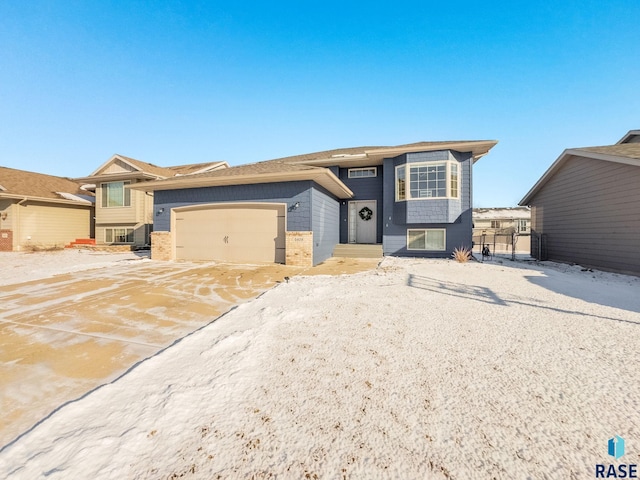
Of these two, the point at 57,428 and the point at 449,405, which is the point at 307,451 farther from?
the point at 57,428

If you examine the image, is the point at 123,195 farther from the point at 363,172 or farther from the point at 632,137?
the point at 632,137

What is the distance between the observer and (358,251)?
41.1ft

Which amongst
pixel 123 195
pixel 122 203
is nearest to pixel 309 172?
pixel 123 195

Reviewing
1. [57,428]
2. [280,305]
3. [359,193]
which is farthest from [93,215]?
[57,428]

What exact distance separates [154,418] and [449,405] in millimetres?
2353

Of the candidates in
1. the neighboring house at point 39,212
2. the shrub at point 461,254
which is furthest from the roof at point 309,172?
the neighboring house at point 39,212

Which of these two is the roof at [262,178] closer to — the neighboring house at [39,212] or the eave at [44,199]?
the eave at [44,199]

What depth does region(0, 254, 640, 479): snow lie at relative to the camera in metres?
1.59

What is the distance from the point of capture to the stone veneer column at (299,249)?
9.65m

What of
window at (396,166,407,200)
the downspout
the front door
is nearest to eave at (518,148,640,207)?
window at (396,166,407,200)

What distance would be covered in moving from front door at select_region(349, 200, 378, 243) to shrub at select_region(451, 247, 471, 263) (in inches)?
162

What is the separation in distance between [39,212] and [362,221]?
21.2m

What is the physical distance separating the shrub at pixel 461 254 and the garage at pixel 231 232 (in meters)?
7.36

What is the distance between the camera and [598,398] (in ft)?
7.18
